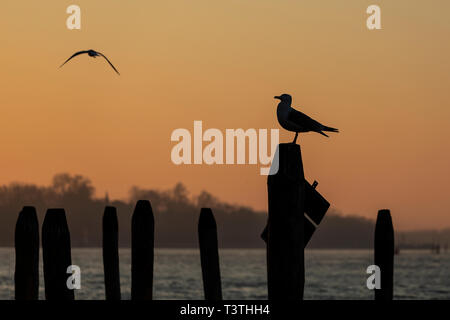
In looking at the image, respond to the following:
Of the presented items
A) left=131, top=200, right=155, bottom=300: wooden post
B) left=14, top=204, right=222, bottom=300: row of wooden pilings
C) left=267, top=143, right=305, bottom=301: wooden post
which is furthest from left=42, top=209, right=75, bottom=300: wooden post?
left=267, top=143, right=305, bottom=301: wooden post

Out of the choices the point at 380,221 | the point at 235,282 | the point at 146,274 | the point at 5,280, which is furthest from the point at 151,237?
the point at 235,282

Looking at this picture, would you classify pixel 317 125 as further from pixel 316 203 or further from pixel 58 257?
pixel 58 257

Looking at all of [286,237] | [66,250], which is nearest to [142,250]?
[66,250]

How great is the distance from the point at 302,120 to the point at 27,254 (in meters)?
3.34

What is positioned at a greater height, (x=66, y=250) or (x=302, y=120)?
(x=302, y=120)

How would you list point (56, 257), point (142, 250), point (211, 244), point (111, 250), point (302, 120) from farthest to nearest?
point (302, 120) → point (111, 250) → point (211, 244) → point (142, 250) → point (56, 257)

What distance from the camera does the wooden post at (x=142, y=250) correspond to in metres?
8.90

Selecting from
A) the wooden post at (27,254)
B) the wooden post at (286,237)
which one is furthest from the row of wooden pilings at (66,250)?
the wooden post at (286,237)

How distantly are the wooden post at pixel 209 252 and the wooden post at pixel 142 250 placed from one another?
0.52 meters

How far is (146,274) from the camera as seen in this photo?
29.9 feet

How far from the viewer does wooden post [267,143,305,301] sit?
7453 millimetres

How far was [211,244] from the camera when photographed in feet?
30.1

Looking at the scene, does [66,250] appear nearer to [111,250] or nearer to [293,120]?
[111,250]
